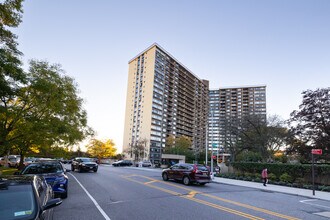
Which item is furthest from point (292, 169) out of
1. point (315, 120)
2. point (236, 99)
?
point (236, 99)

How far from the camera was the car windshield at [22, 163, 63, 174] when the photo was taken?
966cm

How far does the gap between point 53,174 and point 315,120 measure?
27.5 meters

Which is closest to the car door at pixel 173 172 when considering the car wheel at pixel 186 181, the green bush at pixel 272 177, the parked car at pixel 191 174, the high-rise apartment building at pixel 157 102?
the parked car at pixel 191 174

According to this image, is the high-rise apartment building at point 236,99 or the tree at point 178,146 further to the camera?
the high-rise apartment building at point 236,99

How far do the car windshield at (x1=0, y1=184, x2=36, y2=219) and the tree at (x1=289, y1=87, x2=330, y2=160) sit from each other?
27.6 meters

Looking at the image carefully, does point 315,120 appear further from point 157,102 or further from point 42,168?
point 157,102

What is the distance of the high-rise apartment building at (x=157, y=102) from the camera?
3991 inches

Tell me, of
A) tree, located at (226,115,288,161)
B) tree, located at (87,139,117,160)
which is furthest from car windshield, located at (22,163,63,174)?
tree, located at (87,139,117,160)

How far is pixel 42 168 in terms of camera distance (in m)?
10.0

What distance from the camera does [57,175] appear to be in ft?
30.5

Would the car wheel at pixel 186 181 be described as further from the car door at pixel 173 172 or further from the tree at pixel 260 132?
the tree at pixel 260 132

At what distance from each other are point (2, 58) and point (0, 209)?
983cm

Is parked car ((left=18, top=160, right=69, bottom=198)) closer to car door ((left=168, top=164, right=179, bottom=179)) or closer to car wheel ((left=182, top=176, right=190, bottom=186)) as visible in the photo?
car wheel ((left=182, top=176, right=190, bottom=186))

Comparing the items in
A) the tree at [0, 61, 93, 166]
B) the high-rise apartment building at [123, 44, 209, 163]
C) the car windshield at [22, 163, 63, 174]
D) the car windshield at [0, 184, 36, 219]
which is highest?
the high-rise apartment building at [123, 44, 209, 163]
